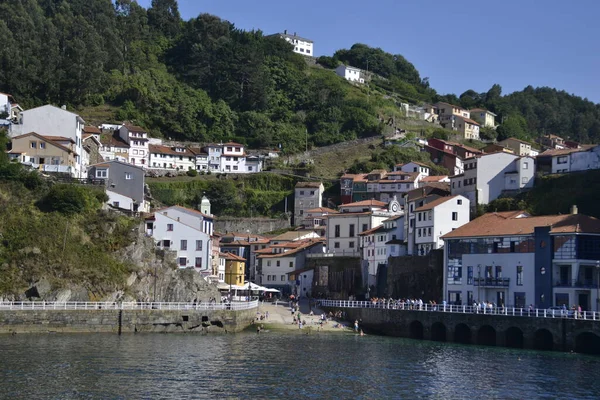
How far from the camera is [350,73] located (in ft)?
600

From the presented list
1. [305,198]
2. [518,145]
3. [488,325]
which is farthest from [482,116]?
[488,325]

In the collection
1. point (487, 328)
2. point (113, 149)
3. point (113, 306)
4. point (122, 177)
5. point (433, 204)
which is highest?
point (113, 149)

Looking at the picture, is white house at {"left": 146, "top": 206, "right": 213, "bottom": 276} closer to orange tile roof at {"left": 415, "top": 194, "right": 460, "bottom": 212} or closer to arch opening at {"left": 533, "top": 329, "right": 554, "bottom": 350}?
orange tile roof at {"left": 415, "top": 194, "right": 460, "bottom": 212}

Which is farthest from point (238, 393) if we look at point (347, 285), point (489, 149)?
point (489, 149)

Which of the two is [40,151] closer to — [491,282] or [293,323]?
[293,323]

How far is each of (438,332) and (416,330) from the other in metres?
2.71

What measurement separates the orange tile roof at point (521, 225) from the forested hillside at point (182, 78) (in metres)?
63.0

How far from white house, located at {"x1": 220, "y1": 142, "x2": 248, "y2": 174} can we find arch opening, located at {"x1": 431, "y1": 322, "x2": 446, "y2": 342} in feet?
203

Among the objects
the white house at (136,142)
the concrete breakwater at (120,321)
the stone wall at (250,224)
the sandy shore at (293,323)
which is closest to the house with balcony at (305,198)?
the stone wall at (250,224)

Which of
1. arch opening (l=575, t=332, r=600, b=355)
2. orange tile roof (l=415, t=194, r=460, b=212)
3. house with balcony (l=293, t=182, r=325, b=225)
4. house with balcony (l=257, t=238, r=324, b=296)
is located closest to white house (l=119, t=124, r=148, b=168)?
house with balcony (l=293, t=182, r=325, b=225)

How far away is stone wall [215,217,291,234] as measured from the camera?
385ft

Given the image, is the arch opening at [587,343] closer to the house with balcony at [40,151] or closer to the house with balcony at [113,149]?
the house with balcony at [40,151]

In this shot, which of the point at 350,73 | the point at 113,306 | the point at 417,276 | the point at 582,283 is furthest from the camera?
the point at 350,73

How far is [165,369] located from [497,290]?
3266 cm
